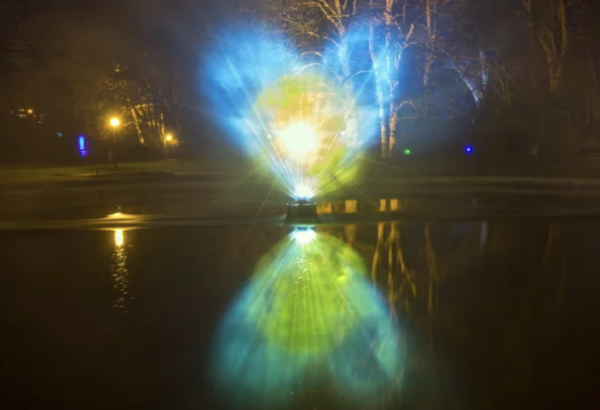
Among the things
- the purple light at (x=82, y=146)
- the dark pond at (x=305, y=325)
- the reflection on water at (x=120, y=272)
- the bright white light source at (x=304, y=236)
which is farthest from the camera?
the purple light at (x=82, y=146)

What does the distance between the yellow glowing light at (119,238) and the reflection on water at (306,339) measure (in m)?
4.53

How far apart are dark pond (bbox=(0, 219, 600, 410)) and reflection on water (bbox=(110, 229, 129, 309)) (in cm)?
7

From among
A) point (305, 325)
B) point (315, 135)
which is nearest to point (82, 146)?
point (315, 135)

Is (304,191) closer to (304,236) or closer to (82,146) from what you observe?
(304,236)

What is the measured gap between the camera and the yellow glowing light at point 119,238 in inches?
608

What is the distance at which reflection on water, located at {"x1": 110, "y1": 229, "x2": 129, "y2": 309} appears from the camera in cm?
1011

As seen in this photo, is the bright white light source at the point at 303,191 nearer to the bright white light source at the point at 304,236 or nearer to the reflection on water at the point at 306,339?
the bright white light source at the point at 304,236

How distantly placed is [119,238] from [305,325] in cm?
870

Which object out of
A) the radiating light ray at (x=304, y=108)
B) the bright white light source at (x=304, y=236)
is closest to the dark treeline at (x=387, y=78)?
the radiating light ray at (x=304, y=108)

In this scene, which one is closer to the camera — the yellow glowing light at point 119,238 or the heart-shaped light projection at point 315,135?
the yellow glowing light at point 119,238

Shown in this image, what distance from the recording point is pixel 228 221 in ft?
62.2

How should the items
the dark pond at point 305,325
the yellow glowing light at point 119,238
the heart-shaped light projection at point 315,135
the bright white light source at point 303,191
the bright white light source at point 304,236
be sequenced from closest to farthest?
the dark pond at point 305,325
the bright white light source at point 304,236
the yellow glowing light at point 119,238
the bright white light source at point 303,191
the heart-shaped light projection at point 315,135

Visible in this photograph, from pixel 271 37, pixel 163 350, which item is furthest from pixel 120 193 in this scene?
pixel 163 350

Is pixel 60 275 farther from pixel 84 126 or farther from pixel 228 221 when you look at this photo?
pixel 84 126
